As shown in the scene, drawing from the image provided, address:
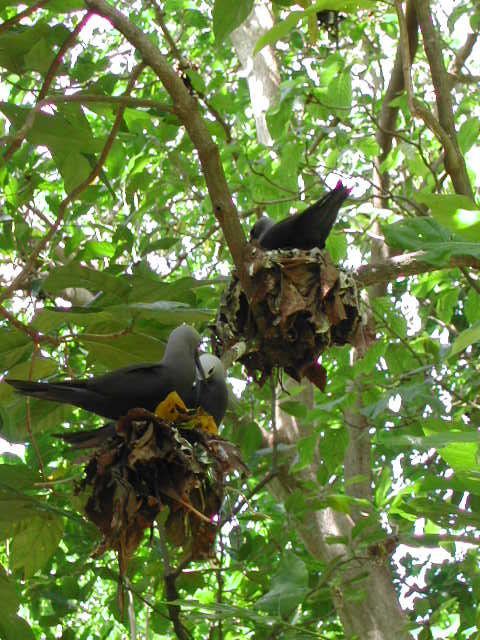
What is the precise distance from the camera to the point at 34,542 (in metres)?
2.53

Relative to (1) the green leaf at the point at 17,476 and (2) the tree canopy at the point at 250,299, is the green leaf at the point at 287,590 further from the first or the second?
(1) the green leaf at the point at 17,476

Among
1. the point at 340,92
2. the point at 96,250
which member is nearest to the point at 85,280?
the point at 96,250

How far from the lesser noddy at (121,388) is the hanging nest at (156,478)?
63mm

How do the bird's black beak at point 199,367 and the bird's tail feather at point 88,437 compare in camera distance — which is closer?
the bird's tail feather at point 88,437

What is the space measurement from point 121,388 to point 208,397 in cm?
21

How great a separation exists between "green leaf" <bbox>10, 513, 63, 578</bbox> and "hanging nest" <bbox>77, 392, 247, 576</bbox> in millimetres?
859

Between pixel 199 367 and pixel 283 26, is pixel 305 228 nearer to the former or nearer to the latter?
pixel 283 26

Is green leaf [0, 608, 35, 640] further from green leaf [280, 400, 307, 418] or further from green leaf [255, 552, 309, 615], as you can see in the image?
green leaf [280, 400, 307, 418]

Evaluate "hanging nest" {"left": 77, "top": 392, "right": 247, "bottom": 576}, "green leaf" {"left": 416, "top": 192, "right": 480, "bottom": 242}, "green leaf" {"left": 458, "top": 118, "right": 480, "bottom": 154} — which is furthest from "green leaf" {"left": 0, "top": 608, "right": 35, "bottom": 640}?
"green leaf" {"left": 458, "top": 118, "right": 480, "bottom": 154}

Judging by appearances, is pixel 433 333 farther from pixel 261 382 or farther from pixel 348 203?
pixel 261 382

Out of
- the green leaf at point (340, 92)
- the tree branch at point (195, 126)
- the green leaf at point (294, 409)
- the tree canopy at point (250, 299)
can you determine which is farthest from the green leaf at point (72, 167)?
the green leaf at point (340, 92)

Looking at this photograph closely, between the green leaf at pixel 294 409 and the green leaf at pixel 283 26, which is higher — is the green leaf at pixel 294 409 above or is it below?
below

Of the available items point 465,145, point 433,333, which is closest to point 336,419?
point 465,145

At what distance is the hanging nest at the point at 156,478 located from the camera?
1.63 m
